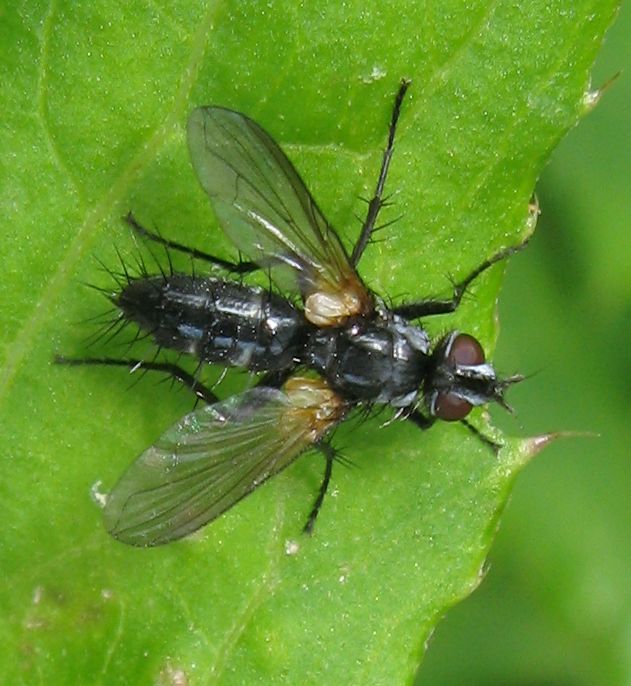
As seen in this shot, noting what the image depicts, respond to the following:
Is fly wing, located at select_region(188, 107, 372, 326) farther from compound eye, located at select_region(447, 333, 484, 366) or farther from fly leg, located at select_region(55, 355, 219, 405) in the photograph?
fly leg, located at select_region(55, 355, 219, 405)

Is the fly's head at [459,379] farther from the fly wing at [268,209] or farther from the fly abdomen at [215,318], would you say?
the fly abdomen at [215,318]

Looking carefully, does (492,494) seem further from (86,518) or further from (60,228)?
(60,228)

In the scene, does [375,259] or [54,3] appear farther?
[375,259]

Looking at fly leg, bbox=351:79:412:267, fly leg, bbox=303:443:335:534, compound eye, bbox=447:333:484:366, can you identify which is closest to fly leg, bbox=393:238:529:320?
compound eye, bbox=447:333:484:366

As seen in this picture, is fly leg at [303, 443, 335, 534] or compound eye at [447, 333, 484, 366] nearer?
fly leg at [303, 443, 335, 534]

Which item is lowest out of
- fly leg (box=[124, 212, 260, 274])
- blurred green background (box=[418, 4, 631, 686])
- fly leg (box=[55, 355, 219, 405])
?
blurred green background (box=[418, 4, 631, 686])

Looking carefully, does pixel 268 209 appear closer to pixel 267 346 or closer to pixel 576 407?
pixel 267 346

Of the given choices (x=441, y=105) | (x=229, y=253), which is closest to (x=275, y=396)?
(x=229, y=253)
